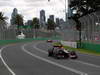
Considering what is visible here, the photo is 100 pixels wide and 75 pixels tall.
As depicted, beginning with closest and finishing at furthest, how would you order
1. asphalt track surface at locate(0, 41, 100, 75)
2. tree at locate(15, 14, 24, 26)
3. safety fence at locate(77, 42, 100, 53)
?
asphalt track surface at locate(0, 41, 100, 75) < safety fence at locate(77, 42, 100, 53) < tree at locate(15, 14, 24, 26)

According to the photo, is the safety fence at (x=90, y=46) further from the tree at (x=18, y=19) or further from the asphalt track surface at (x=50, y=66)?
the tree at (x=18, y=19)

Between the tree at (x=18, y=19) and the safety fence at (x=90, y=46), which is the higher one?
the tree at (x=18, y=19)

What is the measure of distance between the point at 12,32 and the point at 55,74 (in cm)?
8041

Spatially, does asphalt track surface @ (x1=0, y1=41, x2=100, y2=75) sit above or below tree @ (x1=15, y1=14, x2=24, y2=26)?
below

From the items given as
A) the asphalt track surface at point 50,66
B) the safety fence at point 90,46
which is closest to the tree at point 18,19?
the safety fence at point 90,46

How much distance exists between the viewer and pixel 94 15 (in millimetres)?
36500

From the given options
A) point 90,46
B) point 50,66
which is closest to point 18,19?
point 90,46

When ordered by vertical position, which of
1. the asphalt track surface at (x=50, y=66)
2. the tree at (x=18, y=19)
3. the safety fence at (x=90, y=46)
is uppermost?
the tree at (x=18, y=19)

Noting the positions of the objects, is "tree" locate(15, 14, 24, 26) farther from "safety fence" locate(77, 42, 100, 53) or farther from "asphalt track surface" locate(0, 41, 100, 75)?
"asphalt track surface" locate(0, 41, 100, 75)

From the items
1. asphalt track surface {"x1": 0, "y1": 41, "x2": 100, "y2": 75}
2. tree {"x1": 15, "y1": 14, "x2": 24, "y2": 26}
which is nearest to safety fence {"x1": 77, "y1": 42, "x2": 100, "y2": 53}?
asphalt track surface {"x1": 0, "y1": 41, "x2": 100, "y2": 75}

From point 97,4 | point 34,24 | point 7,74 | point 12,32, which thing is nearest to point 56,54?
point 7,74

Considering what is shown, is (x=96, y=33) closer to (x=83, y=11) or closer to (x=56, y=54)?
(x=56, y=54)

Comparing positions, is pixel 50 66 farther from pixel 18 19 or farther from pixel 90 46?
pixel 18 19

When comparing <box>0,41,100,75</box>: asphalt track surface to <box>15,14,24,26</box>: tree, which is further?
<box>15,14,24,26</box>: tree
